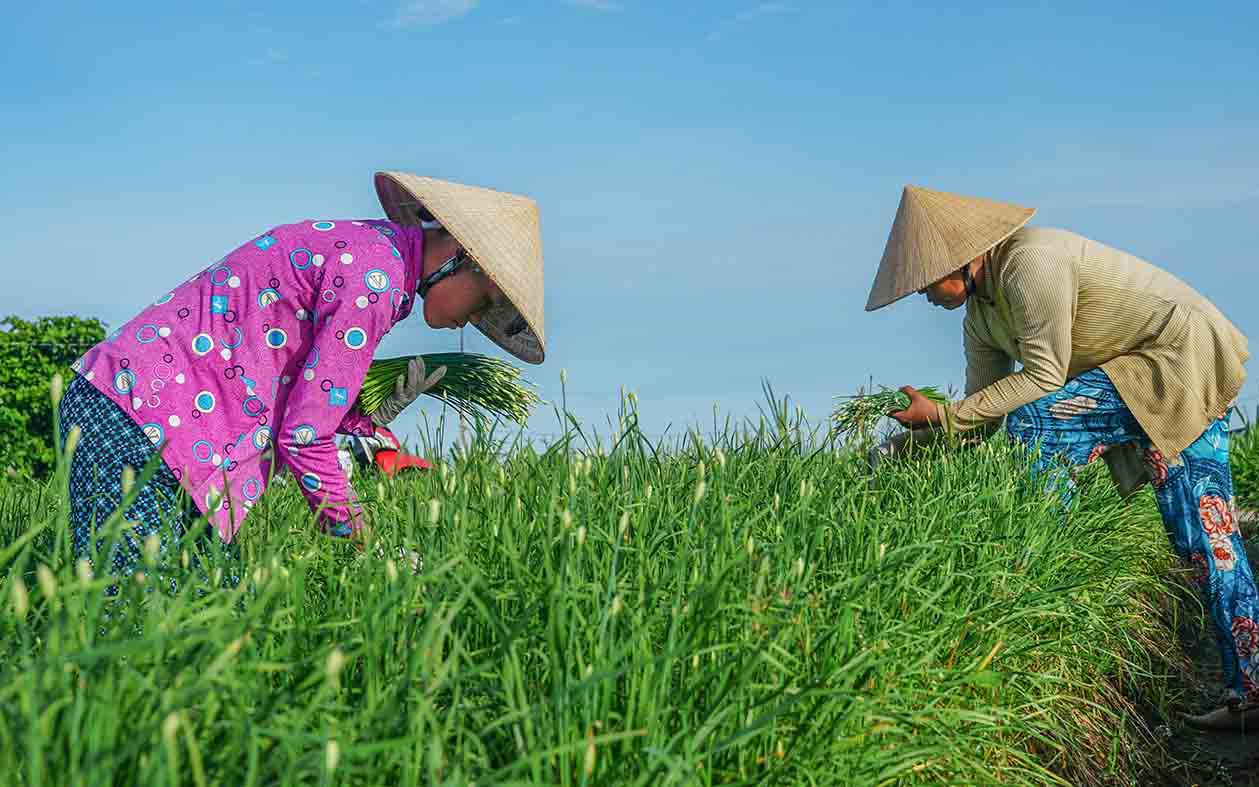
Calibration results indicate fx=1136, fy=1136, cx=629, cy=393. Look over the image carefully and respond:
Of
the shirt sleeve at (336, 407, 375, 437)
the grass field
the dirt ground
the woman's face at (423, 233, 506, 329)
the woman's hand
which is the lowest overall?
the dirt ground

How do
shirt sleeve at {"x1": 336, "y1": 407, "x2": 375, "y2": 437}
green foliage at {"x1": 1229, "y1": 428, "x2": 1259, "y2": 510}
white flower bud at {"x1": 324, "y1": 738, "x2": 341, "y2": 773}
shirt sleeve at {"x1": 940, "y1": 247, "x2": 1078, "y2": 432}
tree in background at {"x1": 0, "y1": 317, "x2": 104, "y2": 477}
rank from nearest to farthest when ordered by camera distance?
white flower bud at {"x1": 324, "y1": 738, "x2": 341, "y2": 773}
shirt sleeve at {"x1": 940, "y1": 247, "x2": 1078, "y2": 432}
shirt sleeve at {"x1": 336, "y1": 407, "x2": 375, "y2": 437}
green foliage at {"x1": 1229, "y1": 428, "x2": 1259, "y2": 510}
tree in background at {"x1": 0, "y1": 317, "x2": 104, "y2": 477}

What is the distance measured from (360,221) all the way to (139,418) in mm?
682

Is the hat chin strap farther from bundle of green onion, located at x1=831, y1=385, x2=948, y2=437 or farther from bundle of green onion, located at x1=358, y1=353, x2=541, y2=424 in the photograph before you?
bundle of green onion, located at x1=358, y1=353, x2=541, y2=424

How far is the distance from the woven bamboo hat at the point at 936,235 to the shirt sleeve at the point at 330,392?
81.8 inches

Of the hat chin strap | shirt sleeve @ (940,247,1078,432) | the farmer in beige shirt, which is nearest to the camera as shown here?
shirt sleeve @ (940,247,1078,432)

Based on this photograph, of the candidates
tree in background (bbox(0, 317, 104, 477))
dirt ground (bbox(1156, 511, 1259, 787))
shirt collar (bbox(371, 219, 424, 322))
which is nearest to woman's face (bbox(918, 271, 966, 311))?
dirt ground (bbox(1156, 511, 1259, 787))

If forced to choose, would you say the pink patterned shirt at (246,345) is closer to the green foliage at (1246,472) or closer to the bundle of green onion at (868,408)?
the bundle of green onion at (868,408)

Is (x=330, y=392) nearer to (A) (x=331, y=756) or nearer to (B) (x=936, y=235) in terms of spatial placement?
(A) (x=331, y=756)

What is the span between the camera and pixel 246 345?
2.63 meters

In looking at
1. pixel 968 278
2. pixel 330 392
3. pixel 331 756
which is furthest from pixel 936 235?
pixel 331 756

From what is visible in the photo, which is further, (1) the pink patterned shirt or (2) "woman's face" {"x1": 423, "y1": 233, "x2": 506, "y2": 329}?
(2) "woman's face" {"x1": 423, "y1": 233, "x2": 506, "y2": 329}

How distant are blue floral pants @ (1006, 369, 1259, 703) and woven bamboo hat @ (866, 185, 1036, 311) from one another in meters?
0.62

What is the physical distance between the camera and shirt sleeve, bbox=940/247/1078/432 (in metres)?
3.70

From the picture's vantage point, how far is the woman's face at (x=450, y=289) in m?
2.76
